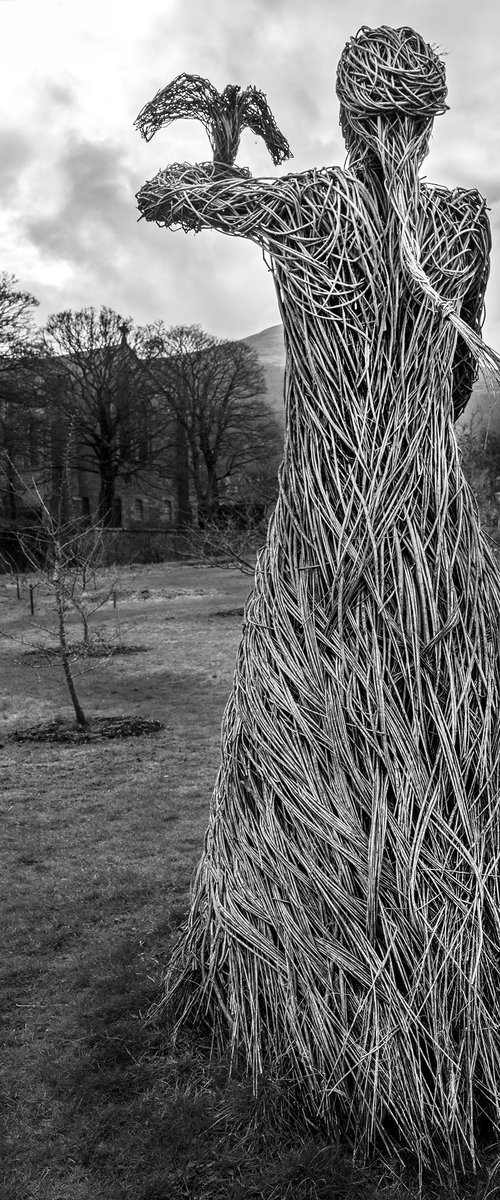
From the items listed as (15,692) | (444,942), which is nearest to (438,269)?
(444,942)

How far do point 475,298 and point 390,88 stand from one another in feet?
2.42

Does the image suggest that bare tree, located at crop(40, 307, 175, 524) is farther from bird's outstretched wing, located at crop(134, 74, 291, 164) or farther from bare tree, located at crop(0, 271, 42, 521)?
bird's outstretched wing, located at crop(134, 74, 291, 164)

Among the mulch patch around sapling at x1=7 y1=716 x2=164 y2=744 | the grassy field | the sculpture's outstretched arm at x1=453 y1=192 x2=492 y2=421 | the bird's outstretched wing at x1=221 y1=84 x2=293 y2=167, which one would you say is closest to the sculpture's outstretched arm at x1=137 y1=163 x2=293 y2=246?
the bird's outstretched wing at x1=221 y1=84 x2=293 y2=167

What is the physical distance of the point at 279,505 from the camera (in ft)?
9.91

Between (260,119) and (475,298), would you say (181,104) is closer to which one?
(260,119)

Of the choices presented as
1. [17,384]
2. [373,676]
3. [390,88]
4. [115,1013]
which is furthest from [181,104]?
[17,384]

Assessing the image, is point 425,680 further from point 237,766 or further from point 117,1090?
point 117,1090

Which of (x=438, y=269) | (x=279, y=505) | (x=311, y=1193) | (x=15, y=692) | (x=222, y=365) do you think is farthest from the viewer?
(x=222, y=365)

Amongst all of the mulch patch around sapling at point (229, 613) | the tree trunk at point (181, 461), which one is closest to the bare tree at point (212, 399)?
the tree trunk at point (181, 461)

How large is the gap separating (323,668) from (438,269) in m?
1.39

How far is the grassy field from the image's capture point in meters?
2.62

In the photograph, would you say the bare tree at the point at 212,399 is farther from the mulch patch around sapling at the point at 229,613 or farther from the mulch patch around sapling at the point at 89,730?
the mulch patch around sapling at the point at 89,730

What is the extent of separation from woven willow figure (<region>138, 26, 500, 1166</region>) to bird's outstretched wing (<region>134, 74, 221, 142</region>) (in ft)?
1.33

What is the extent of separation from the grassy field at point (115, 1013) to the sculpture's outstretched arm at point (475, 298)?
8.21 ft
